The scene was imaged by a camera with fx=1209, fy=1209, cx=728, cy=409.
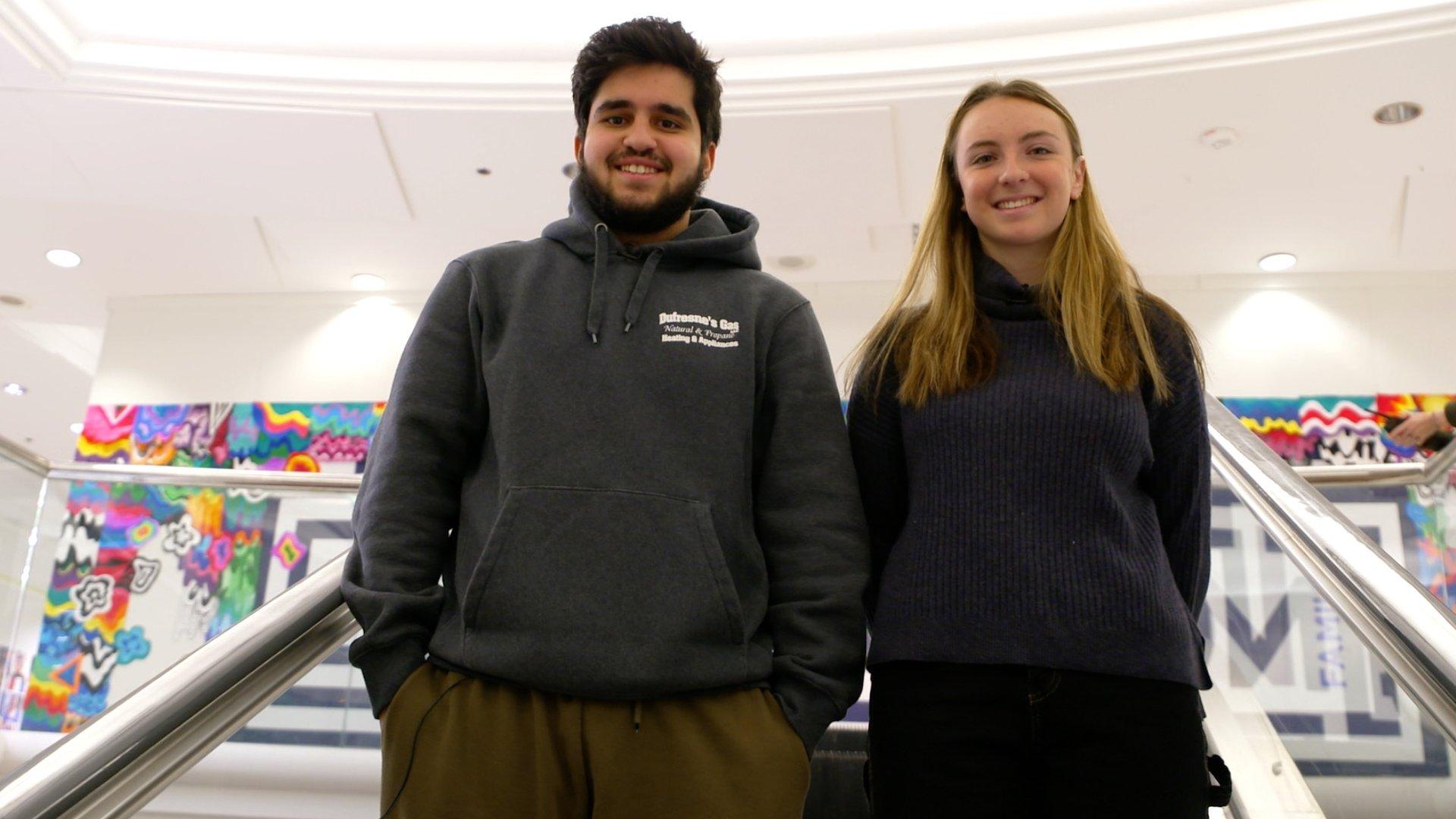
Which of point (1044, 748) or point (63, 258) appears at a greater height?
point (63, 258)

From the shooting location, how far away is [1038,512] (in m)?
1.67

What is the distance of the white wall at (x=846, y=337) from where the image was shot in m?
7.70

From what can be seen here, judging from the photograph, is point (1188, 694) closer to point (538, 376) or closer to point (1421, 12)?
point (538, 376)

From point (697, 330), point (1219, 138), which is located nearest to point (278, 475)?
point (697, 330)

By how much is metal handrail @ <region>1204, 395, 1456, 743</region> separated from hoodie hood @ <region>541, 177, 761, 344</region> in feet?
3.28

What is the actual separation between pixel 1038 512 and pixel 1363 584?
0.45m

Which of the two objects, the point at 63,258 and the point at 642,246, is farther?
the point at 63,258

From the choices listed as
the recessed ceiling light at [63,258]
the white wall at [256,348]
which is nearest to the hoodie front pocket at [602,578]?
the white wall at [256,348]

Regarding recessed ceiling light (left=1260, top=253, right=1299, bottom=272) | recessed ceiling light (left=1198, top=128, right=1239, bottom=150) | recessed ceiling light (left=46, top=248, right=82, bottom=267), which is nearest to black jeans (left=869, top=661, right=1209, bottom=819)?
recessed ceiling light (left=1198, top=128, right=1239, bottom=150)

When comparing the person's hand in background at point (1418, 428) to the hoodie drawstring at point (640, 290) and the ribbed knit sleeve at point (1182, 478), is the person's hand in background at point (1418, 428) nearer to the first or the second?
the ribbed knit sleeve at point (1182, 478)

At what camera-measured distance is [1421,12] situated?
214 inches

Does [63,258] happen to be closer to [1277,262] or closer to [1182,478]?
[1277,262]

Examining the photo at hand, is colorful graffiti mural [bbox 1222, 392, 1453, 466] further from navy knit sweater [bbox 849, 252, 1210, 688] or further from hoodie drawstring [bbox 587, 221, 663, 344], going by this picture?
hoodie drawstring [bbox 587, 221, 663, 344]

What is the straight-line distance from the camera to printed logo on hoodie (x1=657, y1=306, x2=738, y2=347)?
5.87 feet
